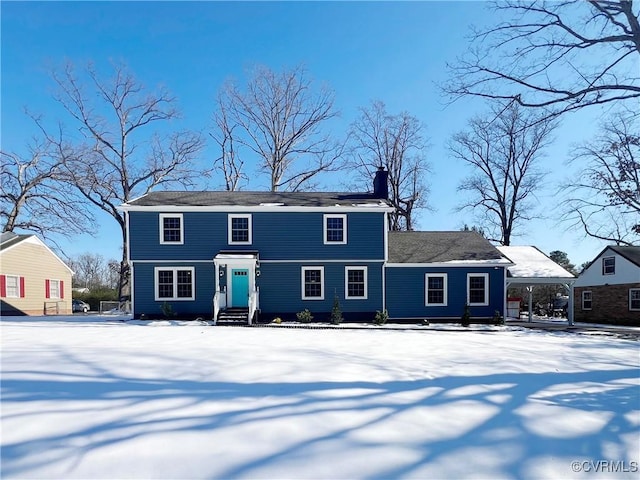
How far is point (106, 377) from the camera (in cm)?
500

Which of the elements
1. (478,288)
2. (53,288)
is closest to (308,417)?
(478,288)

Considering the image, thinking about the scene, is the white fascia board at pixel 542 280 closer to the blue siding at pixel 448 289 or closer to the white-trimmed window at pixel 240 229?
the blue siding at pixel 448 289

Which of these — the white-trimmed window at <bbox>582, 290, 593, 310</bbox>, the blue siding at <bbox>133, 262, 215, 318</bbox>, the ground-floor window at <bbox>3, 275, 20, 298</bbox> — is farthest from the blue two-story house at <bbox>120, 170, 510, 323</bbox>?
the ground-floor window at <bbox>3, 275, 20, 298</bbox>

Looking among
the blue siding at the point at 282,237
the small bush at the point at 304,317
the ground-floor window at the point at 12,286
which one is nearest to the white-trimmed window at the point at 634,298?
the blue siding at the point at 282,237

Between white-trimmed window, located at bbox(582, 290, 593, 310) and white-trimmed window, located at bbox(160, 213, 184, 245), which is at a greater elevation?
white-trimmed window, located at bbox(160, 213, 184, 245)

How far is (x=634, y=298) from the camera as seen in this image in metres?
19.5

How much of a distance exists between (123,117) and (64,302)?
14011 mm

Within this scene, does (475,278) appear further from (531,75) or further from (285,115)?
(285,115)

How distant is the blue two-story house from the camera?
1589 centimetres

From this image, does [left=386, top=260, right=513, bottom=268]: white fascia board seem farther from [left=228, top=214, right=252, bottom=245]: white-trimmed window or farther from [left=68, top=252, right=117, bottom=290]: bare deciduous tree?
[left=68, top=252, right=117, bottom=290]: bare deciduous tree

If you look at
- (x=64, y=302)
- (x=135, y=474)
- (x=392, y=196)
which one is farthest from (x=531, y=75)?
(x=64, y=302)

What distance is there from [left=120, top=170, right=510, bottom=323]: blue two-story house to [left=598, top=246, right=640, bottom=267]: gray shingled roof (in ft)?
28.8

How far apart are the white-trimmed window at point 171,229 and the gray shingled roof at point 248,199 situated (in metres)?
0.57

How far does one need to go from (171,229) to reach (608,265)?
80.3ft
